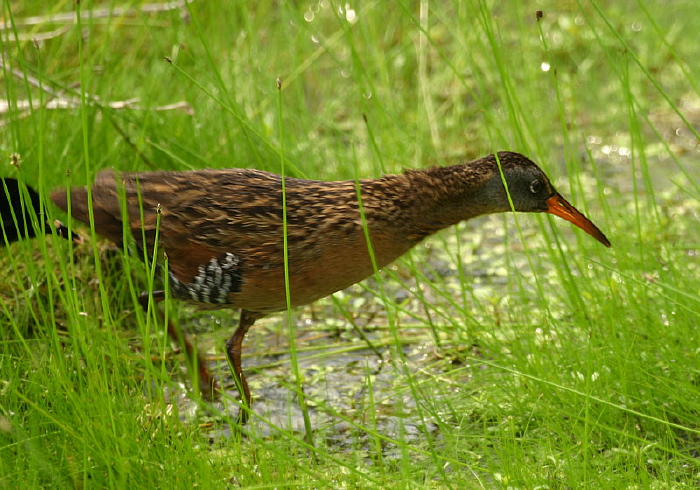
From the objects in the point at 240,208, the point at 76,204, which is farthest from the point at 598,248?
the point at 76,204

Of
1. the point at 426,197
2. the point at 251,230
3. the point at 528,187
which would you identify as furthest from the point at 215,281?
the point at 528,187

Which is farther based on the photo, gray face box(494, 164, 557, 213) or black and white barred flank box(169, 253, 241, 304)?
gray face box(494, 164, 557, 213)

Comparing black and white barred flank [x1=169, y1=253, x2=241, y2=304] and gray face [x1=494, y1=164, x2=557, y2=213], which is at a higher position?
gray face [x1=494, y1=164, x2=557, y2=213]

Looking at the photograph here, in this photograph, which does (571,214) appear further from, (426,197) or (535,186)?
(426,197)

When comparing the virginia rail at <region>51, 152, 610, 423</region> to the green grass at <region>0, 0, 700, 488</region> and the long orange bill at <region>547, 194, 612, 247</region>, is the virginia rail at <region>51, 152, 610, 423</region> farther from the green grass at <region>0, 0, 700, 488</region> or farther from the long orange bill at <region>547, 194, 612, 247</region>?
the green grass at <region>0, 0, 700, 488</region>

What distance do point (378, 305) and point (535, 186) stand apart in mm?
1302

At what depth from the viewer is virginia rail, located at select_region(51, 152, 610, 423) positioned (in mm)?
3295

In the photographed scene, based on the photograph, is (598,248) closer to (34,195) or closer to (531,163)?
(531,163)

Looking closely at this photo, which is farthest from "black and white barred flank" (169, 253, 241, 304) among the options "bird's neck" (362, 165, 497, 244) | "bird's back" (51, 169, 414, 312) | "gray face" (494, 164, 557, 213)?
"gray face" (494, 164, 557, 213)

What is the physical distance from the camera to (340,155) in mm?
4953

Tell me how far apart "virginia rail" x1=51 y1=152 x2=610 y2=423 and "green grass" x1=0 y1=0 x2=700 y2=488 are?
129 mm

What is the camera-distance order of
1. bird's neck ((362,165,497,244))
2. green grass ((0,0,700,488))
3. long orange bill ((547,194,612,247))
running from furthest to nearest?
long orange bill ((547,194,612,247)) < bird's neck ((362,165,497,244)) < green grass ((0,0,700,488))

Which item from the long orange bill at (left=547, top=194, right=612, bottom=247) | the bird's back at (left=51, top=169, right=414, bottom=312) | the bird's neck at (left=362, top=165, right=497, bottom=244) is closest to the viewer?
the bird's back at (left=51, top=169, right=414, bottom=312)

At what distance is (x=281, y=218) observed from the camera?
3291 millimetres
